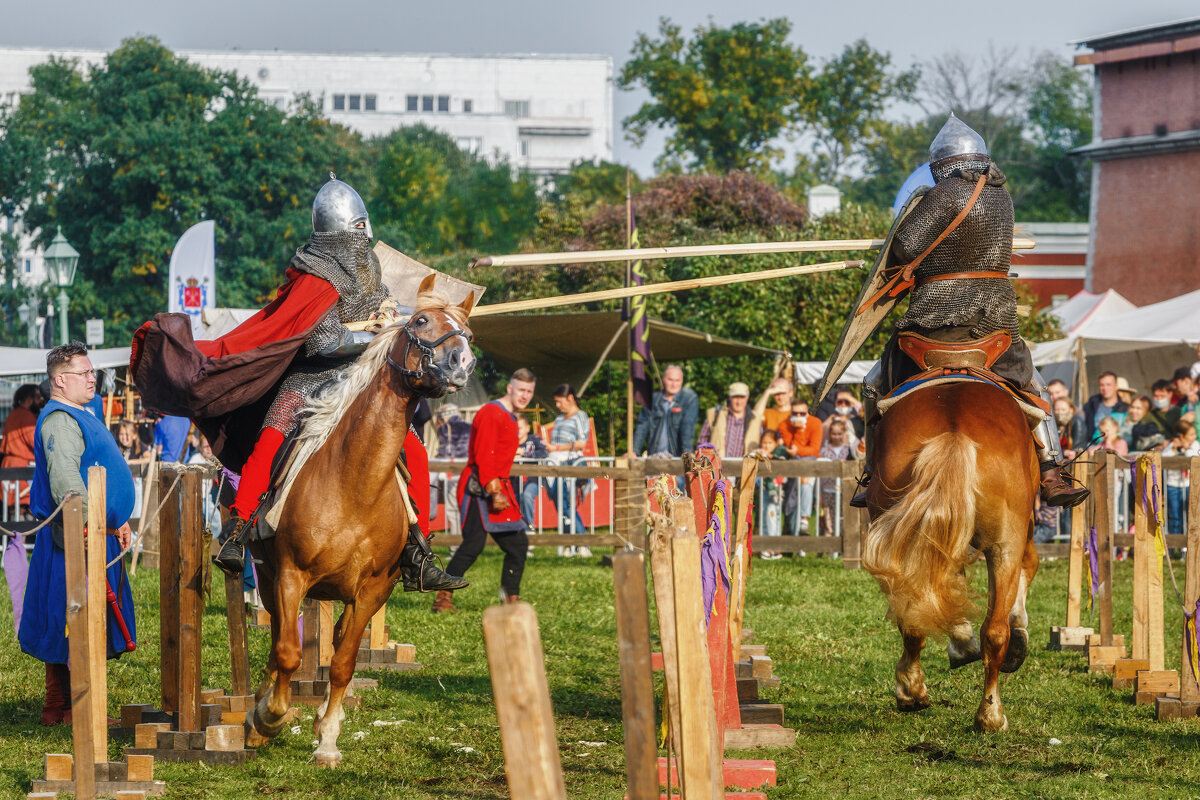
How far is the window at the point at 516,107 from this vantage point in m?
106

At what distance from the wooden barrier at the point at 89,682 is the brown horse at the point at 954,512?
348 centimetres

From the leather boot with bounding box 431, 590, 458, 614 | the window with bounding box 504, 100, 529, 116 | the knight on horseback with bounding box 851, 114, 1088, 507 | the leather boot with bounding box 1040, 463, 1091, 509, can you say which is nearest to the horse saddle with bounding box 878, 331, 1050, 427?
the knight on horseback with bounding box 851, 114, 1088, 507

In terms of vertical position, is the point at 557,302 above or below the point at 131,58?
below

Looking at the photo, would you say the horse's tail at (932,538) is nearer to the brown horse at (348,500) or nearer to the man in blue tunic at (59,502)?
the brown horse at (348,500)

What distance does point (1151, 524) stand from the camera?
784 centimetres

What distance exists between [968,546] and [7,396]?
85.6 ft

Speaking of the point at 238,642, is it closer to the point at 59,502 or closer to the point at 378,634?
the point at 59,502

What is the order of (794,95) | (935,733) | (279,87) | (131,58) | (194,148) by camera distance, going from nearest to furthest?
1. (935,733)
2. (194,148)
3. (131,58)
4. (794,95)
5. (279,87)

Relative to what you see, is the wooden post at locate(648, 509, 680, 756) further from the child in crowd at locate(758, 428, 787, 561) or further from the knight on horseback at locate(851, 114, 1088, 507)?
the child in crowd at locate(758, 428, 787, 561)

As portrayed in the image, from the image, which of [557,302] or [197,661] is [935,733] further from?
[197,661]

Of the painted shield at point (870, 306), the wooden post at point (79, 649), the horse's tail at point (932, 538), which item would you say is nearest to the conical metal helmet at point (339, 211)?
the wooden post at point (79, 649)

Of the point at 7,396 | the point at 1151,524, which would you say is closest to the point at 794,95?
the point at 7,396

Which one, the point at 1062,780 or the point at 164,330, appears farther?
the point at 164,330

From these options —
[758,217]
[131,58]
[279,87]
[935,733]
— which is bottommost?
[935,733]
